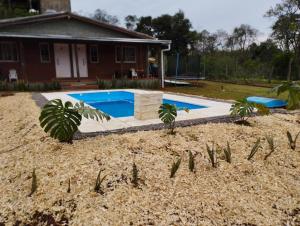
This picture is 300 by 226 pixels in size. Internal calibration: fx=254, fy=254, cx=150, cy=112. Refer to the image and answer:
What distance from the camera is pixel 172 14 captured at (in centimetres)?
2975

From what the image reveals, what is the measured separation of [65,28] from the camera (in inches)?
580

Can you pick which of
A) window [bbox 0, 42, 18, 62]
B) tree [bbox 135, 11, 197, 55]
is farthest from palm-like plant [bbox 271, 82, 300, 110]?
tree [bbox 135, 11, 197, 55]

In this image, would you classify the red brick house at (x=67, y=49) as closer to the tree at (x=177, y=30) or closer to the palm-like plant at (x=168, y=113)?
the palm-like plant at (x=168, y=113)

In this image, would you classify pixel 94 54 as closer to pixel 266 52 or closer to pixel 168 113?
pixel 168 113

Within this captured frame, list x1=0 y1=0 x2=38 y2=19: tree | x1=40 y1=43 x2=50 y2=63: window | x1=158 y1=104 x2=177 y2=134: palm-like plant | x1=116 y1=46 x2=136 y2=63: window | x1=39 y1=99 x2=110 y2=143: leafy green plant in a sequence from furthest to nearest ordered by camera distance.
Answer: x1=0 y1=0 x2=38 y2=19: tree → x1=116 y1=46 x2=136 y2=63: window → x1=40 y1=43 x2=50 y2=63: window → x1=158 y1=104 x2=177 y2=134: palm-like plant → x1=39 y1=99 x2=110 y2=143: leafy green plant

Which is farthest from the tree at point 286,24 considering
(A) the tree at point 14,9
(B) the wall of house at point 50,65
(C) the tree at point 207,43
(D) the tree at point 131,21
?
(A) the tree at point 14,9

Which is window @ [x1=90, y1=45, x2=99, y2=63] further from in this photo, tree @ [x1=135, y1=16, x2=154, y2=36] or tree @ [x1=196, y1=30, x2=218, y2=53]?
tree @ [x1=196, y1=30, x2=218, y2=53]

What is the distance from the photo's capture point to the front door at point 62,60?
1458 centimetres

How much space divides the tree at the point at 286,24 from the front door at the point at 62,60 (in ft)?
53.3

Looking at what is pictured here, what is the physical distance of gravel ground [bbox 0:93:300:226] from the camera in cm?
255

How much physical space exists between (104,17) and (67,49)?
93.8 ft

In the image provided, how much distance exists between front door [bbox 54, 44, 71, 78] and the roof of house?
765mm

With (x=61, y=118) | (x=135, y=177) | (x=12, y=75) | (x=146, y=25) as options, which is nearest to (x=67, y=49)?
(x=12, y=75)

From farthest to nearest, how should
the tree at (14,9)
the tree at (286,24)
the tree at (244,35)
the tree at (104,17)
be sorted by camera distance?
the tree at (104,17) → the tree at (244,35) → the tree at (14,9) → the tree at (286,24)
